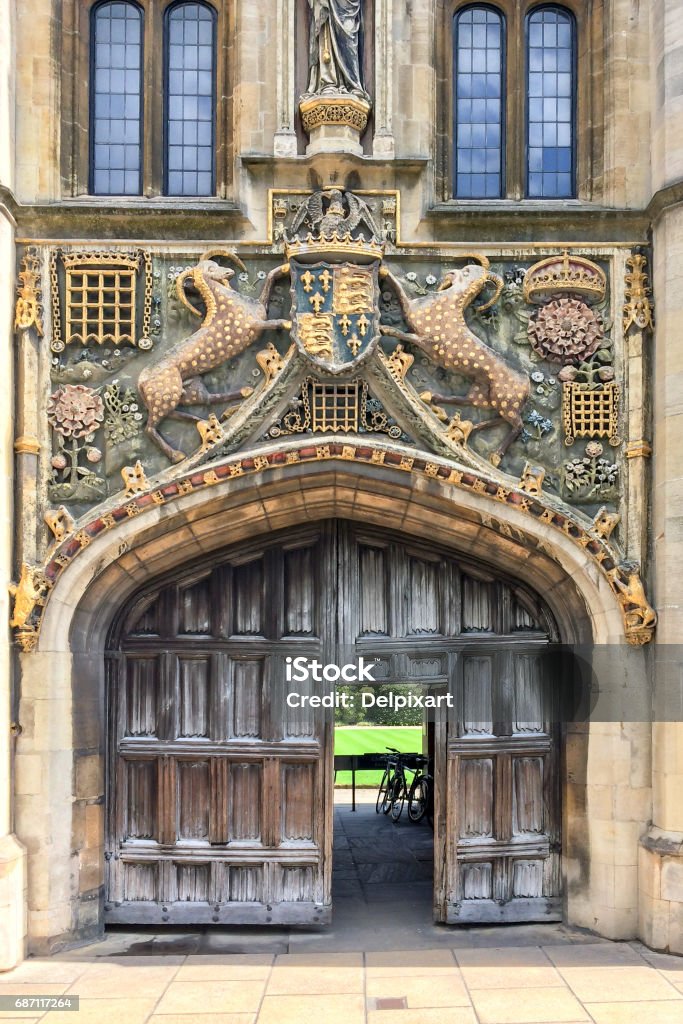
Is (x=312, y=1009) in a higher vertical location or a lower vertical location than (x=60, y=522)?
lower

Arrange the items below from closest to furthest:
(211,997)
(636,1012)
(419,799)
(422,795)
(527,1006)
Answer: (636,1012), (527,1006), (211,997), (422,795), (419,799)

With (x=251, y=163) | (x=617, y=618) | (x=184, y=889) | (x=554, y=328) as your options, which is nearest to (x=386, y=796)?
(x=184, y=889)

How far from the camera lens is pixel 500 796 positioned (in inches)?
340

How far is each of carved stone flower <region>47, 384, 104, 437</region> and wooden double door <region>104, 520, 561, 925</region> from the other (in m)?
1.50

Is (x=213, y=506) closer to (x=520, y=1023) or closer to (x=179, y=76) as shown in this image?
(x=179, y=76)

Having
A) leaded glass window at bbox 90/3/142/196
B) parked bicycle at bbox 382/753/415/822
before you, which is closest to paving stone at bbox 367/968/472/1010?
parked bicycle at bbox 382/753/415/822

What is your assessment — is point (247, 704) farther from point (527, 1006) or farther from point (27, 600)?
point (527, 1006)

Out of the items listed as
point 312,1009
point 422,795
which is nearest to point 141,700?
point 312,1009

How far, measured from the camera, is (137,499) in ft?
26.3

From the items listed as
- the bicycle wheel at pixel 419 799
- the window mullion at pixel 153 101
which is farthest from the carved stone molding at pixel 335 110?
the bicycle wheel at pixel 419 799

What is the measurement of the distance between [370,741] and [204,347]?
18.2 m

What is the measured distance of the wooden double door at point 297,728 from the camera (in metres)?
8.56

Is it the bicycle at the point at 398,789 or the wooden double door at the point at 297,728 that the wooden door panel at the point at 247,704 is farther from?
the bicycle at the point at 398,789

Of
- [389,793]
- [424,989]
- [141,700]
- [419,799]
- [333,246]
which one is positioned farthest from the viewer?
[389,793]
